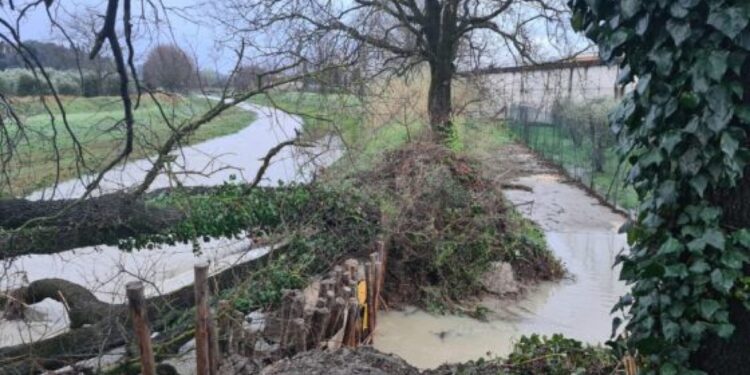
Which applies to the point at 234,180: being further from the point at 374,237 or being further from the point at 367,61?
the point at 367,61

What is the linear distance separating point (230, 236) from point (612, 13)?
21.7ft

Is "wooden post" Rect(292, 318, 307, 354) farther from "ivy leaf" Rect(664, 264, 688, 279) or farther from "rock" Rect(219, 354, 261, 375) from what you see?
"ivy leaf" Rect(664, 264, 688, 279)

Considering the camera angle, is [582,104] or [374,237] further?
[582,104]

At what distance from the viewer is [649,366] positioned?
2.84 m

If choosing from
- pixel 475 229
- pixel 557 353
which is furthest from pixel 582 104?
pixel 557 353

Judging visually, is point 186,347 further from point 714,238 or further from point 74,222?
point 714,238

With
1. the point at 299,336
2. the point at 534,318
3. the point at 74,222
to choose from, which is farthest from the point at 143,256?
the point at 534,318

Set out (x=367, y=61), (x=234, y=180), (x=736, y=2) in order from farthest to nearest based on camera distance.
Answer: (x=367, y=61) → (x=234, y=180) → (x=736, y=2)

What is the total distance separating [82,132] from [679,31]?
569 centimetres

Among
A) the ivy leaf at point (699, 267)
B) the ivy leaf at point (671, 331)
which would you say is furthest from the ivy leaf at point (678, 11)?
the ivy leaf at point (671, 331)

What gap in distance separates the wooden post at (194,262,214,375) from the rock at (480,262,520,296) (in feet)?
21.2

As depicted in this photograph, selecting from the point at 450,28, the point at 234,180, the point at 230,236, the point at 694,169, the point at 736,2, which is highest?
the point at 450,28

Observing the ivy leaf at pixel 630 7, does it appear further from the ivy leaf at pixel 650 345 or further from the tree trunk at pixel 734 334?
the ivy leaf at pixel 650 345

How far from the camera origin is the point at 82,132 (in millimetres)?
6309
